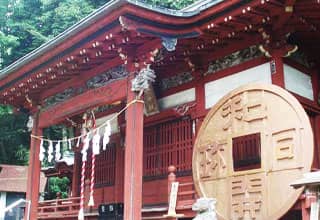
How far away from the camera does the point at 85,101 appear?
7738 mm

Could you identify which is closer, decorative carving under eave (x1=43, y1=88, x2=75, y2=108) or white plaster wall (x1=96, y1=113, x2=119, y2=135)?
decorative carving under eave (x1=43, y1=88, x2=75, y2=108)

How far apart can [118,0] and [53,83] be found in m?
3.52

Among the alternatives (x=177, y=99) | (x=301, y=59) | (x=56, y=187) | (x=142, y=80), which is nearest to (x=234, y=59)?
(x=301, y=59)

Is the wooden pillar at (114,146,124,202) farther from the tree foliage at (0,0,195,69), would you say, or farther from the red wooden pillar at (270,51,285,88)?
the tree foliage at (0,0,195,69)

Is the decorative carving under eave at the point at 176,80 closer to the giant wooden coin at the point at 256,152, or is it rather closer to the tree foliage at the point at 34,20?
the giant wooden coin at the point at 256,152

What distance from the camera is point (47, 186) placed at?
20.2 metres

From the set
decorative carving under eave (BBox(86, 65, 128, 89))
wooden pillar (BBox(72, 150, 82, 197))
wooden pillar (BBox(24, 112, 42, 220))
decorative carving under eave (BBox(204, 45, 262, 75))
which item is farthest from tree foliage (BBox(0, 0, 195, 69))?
decorative carving under eave (BBox(204, 45, 262, 75))

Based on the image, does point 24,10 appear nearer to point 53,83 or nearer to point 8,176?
point 8,176

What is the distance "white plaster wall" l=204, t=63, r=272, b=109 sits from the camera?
257 inches

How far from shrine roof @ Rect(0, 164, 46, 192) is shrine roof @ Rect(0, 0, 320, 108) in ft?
34.0

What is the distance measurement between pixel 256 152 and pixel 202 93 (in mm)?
1350

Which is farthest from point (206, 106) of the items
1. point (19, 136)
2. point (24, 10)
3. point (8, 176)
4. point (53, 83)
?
point (24, 10)

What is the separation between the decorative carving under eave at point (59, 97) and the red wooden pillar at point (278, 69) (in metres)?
3.90

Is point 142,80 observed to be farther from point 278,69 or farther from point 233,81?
point 278,69
